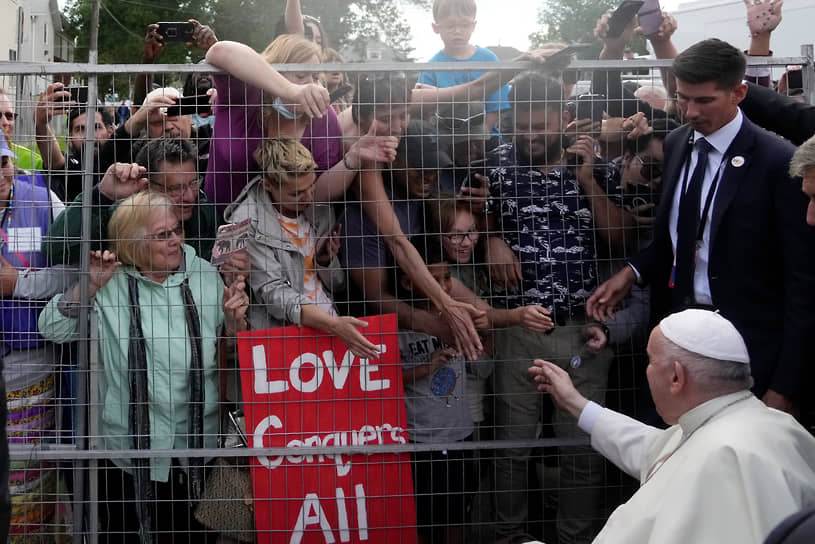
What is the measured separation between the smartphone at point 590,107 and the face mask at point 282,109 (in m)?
1.37

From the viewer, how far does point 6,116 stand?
4.96 metres

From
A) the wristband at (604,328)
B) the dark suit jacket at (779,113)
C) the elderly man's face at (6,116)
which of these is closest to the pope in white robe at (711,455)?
the wristband at (604,328)

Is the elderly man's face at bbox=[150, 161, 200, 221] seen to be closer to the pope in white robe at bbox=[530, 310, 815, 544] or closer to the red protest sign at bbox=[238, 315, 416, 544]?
the red protest sign at bbox=[238, 315, 416, 544]

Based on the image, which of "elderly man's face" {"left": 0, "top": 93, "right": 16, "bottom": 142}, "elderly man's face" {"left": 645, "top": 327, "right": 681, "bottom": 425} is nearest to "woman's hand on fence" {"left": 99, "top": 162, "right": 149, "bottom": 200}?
"elderly man's face" {"left": 0, "top": 93, "right": 16, "bottom": 142}

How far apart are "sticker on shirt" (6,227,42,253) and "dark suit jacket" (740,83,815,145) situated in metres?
3.40

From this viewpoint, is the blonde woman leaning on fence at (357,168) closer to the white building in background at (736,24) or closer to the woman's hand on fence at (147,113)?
the woman's hand on fence at (147,113)

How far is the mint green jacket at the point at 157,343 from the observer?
448 cm

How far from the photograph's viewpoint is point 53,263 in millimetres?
4523

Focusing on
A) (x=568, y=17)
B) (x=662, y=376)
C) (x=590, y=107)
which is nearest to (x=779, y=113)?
(x=590, y=107)

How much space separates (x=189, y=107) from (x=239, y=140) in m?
0.31

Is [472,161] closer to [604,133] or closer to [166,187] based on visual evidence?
[604,133]

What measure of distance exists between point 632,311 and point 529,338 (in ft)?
1.74

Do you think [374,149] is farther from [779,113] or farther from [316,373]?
[779,113]

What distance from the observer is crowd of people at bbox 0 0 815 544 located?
4.35m
